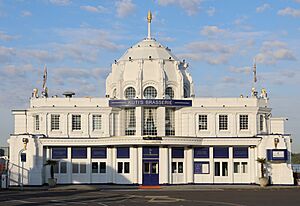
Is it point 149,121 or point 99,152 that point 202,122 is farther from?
point 99,152

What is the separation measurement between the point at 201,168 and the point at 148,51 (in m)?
13.8

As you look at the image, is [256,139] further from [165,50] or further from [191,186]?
[165,50]

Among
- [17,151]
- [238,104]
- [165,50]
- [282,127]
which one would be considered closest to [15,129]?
[17,151]

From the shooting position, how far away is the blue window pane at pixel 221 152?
201ft

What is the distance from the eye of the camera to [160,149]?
6012 cm

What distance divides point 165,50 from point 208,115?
9.04m

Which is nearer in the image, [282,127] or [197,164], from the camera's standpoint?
[197,164]

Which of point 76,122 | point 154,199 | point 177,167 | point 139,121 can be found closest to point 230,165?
point 177,167

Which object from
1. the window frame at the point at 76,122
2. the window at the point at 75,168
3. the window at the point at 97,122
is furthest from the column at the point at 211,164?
the window frame at the point at 76,122

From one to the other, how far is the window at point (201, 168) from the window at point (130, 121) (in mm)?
7388

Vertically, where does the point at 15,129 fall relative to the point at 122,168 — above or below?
above

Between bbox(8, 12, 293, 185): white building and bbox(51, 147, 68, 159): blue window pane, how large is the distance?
103 mm

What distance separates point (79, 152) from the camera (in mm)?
61656

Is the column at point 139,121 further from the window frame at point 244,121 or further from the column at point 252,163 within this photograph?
the column at point 252,163
